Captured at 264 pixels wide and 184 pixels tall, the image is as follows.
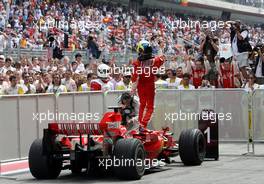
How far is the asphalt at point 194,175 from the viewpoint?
447 inches

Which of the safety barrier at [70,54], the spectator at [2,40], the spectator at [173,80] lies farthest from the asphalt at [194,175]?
the safety barrier at [70,54]

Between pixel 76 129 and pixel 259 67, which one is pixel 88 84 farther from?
pixel 76 129

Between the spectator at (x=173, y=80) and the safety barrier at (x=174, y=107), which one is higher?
the spectator at (x=173, y=80)

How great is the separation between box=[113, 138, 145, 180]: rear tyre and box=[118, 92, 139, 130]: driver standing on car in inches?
45.2

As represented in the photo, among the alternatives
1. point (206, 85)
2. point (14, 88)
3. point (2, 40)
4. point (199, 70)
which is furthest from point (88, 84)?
point (2, 40)

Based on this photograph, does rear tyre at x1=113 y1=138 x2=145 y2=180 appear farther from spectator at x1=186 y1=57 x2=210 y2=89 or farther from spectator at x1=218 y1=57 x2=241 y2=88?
spectator at x1=186 y1=57 x2=210 y2=89

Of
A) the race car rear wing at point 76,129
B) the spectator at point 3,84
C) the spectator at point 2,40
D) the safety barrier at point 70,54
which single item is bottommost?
the race car rear wing at point 76,129

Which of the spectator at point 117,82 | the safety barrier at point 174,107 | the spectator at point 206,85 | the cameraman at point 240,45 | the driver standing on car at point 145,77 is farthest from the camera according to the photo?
the cameraman at point 240,45

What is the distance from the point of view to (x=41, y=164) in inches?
465

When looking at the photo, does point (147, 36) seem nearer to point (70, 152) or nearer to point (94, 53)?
point (94, 53)

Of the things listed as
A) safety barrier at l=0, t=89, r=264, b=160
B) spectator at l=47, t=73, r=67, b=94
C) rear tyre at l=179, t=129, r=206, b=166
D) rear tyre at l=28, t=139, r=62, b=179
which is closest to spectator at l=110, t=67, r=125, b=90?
safety barrier at l=0, t=89, r=264, b=160

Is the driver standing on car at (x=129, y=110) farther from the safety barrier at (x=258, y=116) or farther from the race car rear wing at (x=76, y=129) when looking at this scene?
the safety barrier at (x=258, y=116)

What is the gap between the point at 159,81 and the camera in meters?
19.4

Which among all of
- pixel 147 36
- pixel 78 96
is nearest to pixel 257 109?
pixel 78 96
